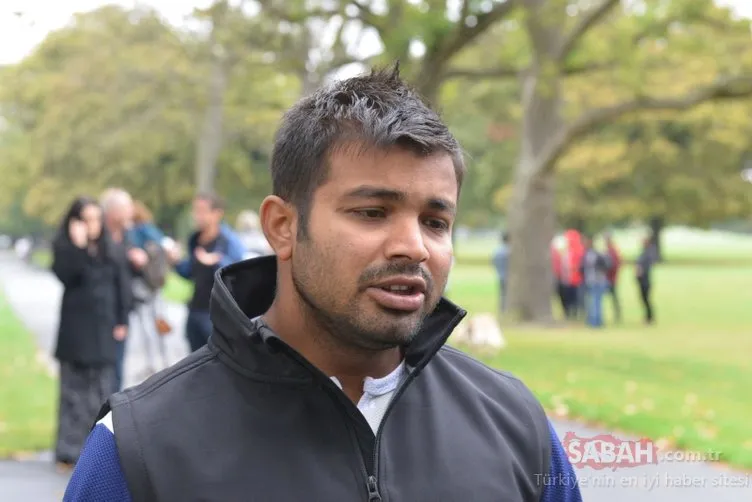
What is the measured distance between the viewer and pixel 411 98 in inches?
84.2

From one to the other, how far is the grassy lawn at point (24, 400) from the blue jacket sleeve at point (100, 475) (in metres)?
6.75

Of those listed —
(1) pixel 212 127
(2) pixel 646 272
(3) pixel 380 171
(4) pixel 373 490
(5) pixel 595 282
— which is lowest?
(5) pixel 595 282

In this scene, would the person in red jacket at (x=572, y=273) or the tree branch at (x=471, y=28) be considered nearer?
the tree branch at (x=471, y=28)

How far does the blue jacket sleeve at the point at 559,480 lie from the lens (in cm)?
218

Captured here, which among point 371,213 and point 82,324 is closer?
point 371,213

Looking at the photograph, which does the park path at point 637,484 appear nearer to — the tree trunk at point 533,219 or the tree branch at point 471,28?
the tree branch at point 471,28

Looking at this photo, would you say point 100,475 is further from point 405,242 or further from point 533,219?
point 533,219

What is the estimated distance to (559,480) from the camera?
7.23 feet

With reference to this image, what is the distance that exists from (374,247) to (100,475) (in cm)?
65

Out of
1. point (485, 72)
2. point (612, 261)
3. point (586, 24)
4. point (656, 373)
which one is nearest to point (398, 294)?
point (656, 373)

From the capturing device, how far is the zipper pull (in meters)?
1.93

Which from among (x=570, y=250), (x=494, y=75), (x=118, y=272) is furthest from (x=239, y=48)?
(x=118, y=272)

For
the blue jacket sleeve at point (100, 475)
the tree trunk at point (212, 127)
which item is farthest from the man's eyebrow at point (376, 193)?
the tree trunk at point (212, 127)

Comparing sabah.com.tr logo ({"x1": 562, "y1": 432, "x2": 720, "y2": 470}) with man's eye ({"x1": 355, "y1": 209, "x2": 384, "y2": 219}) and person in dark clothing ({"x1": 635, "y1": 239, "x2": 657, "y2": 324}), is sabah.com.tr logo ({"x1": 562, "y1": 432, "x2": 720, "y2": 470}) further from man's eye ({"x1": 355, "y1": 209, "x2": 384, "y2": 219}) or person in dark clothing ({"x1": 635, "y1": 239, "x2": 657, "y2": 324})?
person in dark clothing ({"x1": 635, "y1": 239, "x2": 657, "y2": 324})
